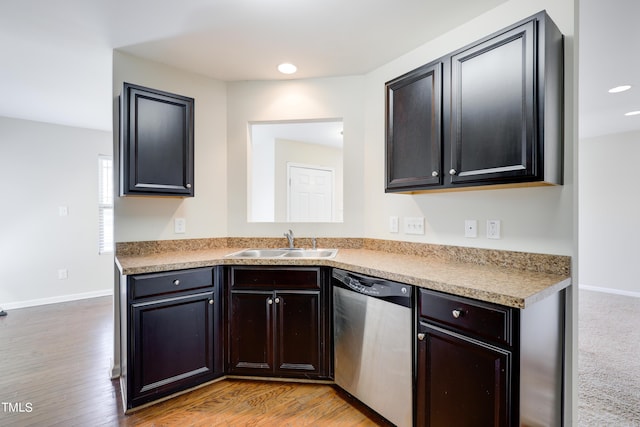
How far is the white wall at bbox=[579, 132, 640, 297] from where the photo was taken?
465 centimetres

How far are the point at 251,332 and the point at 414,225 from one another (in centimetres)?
142

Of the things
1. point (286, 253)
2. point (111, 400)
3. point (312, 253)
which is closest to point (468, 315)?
point (312, 253)

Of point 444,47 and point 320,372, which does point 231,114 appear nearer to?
point 444,47

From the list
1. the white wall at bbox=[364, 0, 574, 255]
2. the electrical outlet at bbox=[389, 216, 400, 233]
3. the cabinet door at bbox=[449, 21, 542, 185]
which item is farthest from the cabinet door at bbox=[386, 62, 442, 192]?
the electrical outlet at bbox=[389, 216, 400, 233]

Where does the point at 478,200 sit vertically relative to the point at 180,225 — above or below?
above

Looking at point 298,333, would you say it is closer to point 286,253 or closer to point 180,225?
point 286,253

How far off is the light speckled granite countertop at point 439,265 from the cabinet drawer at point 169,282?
43 mm

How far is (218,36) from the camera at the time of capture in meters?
2.20

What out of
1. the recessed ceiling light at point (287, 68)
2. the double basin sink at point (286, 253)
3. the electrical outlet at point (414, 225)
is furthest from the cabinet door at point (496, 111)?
the recessed ceiling light at point (287, 68)

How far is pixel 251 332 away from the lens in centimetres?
223

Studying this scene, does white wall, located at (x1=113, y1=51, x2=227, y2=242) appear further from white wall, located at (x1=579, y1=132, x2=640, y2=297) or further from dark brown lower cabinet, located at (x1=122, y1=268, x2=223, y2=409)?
white wall, located at (x1=579, y1=132, x2=640, y2=297)

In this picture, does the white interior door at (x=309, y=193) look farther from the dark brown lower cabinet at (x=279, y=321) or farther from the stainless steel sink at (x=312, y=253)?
the dark brown lower cabinet at (x=279, y=321)

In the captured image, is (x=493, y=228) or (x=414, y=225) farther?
(x=414, y=225)

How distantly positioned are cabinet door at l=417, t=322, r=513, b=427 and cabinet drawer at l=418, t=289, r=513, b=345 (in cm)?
5
